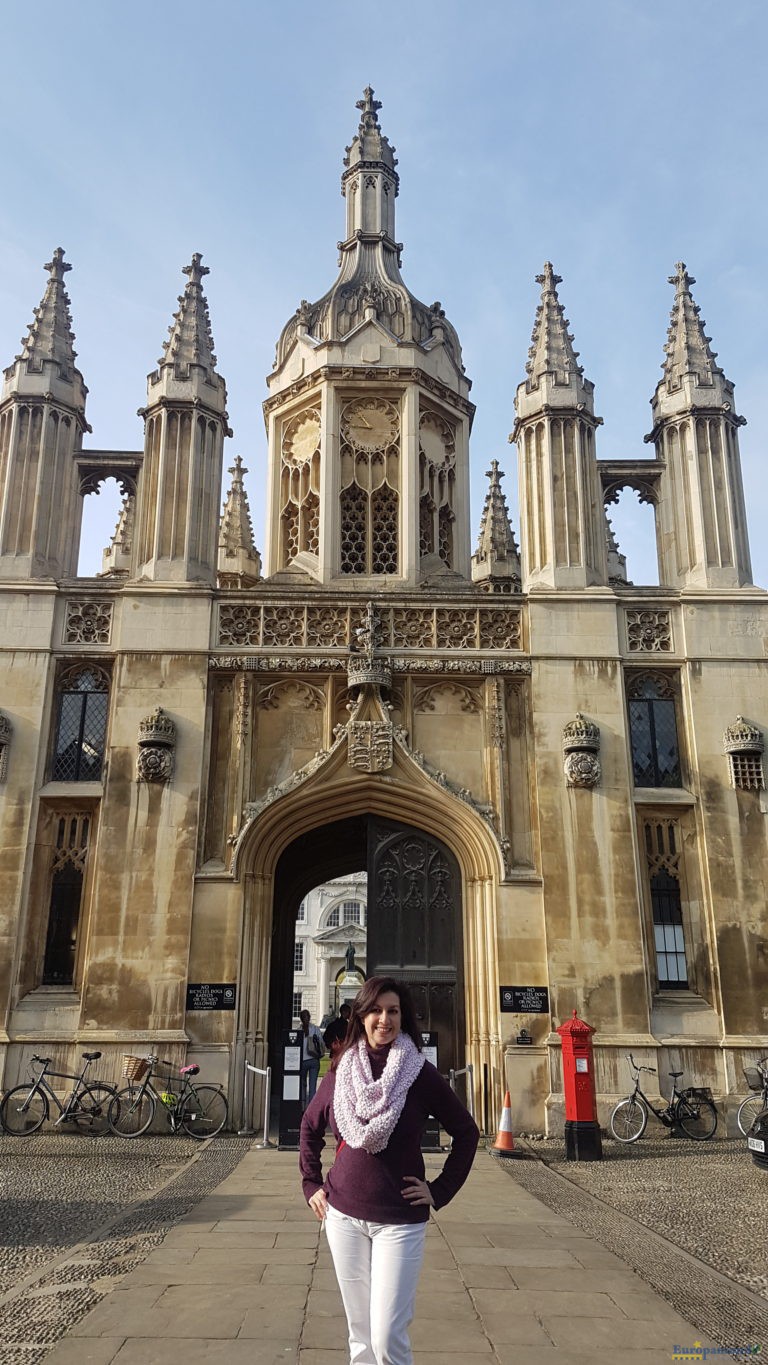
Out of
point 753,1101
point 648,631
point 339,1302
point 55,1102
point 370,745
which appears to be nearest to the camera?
point 339,1302

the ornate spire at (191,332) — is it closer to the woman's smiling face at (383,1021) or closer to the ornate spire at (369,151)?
the ornate spire at (369,151)

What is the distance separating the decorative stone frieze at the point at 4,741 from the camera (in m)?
15.9

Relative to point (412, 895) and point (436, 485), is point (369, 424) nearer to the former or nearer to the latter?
point (436, 485)

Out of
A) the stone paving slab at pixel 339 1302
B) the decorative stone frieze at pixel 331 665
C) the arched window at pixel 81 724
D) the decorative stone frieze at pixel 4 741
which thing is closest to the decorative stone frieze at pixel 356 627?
the decorative stone frieze at pixel 331 665

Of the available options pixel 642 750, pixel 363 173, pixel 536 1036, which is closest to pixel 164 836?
pixel 536 1036

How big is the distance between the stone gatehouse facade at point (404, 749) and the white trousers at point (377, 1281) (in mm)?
11576

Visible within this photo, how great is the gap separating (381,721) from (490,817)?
7.29 feet

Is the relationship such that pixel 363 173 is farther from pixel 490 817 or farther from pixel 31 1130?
pixel 31 1130

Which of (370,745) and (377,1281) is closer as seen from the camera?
(377,1281)

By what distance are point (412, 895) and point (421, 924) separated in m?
0.46

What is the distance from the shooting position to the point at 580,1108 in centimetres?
1284

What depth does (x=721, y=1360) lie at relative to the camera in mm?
Answer: 5074

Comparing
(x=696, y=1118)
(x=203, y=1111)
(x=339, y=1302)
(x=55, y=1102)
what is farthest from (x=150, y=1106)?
(x=339, y=1302)

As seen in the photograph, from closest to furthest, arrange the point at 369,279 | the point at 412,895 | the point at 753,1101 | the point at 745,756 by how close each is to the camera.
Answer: the point at 753,1101
the point at 745,756
the point at 412,895
the point at 369,279
